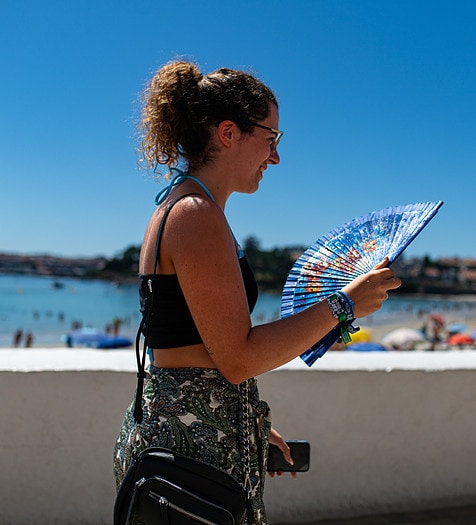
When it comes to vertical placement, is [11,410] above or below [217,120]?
below

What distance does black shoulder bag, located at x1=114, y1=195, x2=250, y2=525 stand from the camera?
Answer: 1.20 metres

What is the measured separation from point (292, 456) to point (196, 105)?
976 millimetres

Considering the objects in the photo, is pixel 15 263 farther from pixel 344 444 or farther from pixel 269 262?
pixel 344 444

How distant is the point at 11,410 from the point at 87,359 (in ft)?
1.21

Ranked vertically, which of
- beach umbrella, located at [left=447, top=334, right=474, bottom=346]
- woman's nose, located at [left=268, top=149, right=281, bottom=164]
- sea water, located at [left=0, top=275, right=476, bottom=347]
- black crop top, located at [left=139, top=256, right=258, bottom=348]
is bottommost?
sea water, located at [left=0, top=275, right=476, bottom=347]

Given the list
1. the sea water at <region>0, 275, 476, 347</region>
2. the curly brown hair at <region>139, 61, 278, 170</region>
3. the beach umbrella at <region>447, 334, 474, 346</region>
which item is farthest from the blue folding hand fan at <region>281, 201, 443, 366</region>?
the sea water at <region>0, 275, 476, 347</region>

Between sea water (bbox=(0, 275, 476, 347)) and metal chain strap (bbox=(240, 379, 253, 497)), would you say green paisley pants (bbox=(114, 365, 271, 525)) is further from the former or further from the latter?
sea water (bbox=(0, 275, 476, 347))

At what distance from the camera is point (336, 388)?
2893mm

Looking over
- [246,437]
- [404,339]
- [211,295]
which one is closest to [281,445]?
[246,437]

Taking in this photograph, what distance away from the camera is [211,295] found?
3.98 feet

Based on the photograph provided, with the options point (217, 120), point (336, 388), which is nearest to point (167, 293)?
point (217, 120)

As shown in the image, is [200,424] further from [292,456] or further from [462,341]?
[462,341]

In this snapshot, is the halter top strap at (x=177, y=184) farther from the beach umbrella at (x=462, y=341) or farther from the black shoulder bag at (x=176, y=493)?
the beach umbrella at (x=462, y=341)

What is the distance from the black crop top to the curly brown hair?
0.30m
